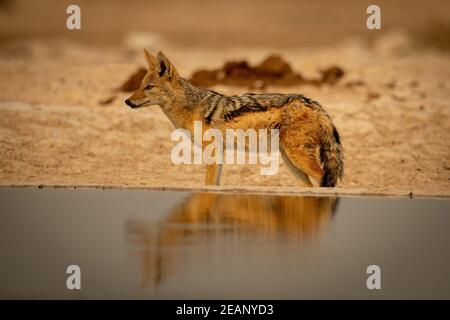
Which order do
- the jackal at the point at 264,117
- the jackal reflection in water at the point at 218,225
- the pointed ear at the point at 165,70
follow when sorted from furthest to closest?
1. the pointed ear at the point at 165,70
2. the jackal at the point at 264,117
3. the jackal reflection in water at the point at 218,225

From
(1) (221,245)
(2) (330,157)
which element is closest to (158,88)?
(2) (330,157)

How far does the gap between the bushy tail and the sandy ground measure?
378 millimetres

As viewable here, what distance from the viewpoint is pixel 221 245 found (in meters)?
8.77

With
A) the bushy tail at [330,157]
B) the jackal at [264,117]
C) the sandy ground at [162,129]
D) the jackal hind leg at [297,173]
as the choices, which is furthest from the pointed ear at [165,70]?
the bushy tail at [330,157]

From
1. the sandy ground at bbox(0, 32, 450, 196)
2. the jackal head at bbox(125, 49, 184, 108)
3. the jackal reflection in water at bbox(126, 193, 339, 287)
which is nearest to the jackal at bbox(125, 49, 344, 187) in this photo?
the jackal head at bbox(125, 49, 184, 108)

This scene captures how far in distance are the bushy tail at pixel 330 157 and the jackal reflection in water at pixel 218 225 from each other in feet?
3.22

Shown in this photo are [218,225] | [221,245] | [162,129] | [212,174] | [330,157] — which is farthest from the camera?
[162,129]

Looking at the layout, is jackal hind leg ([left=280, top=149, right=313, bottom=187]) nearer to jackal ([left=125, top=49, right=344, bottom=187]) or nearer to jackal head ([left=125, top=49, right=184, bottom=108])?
jackal ([left=125, top=49, right=344, bottom=187])

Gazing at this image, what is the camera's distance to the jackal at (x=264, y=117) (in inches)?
484

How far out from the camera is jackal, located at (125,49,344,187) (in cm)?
1228

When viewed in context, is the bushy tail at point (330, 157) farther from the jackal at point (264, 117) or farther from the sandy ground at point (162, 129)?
the sandy ground at point (162, 129)

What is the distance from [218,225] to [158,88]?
3.79 meters

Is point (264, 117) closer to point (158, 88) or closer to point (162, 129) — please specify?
point (158, 88)

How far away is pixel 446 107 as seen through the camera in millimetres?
17594
